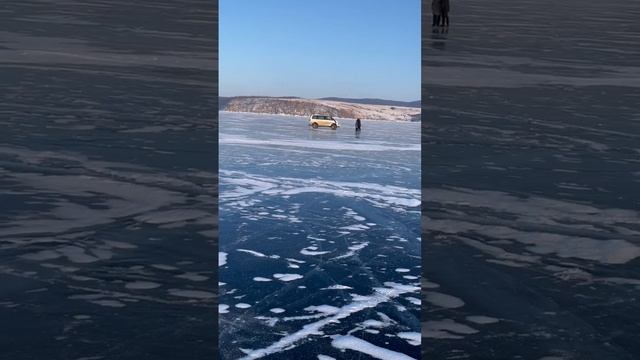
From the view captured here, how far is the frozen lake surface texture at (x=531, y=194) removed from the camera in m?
2.84

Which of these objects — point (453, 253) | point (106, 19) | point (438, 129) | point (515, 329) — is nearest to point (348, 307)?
point (453, 253)

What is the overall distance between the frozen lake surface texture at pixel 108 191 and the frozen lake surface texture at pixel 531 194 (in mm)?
1307

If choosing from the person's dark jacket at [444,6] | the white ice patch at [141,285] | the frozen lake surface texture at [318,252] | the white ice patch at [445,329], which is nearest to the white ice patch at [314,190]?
the frozen lake surface texture at [318,252]

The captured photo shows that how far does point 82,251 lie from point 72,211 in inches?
21.4

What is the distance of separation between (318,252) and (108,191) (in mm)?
1525

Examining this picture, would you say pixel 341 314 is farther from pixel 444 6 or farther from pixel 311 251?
pixel 444 6

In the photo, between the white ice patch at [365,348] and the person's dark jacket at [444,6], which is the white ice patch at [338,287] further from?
the person's dark jacket at [444,6]

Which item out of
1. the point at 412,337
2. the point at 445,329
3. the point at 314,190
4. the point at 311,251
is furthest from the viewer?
the point at 314,190

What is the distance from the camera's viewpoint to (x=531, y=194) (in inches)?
165

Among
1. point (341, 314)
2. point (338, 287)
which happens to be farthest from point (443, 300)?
point (338, 287)

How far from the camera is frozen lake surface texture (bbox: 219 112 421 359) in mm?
3221

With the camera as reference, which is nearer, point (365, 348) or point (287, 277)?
point (365, 348)

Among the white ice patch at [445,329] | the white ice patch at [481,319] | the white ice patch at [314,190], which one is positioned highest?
the white ice patch at [314,190]

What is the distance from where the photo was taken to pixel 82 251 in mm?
3469
